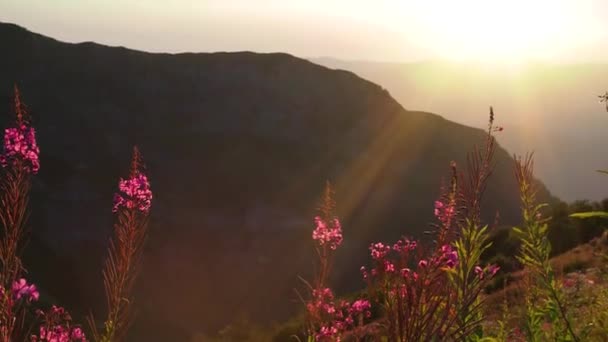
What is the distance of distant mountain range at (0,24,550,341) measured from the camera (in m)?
56.5

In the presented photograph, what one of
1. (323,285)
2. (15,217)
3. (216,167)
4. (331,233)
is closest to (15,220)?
(15,217)

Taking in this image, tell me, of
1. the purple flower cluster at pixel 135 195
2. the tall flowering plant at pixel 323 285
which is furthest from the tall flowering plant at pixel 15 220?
the tall flowering plant at pixel 323 285

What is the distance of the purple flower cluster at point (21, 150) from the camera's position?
3.35m

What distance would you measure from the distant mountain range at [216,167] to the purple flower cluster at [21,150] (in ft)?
139

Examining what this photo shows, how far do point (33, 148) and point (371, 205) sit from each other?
7182 centimetres

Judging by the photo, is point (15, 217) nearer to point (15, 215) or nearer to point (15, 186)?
point (15, 215)

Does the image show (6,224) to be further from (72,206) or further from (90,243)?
(72,206)

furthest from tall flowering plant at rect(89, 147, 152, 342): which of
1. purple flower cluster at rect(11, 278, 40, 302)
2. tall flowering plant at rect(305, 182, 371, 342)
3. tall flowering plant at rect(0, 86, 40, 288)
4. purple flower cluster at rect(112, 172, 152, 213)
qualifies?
tall flowering plant at rect(305, 182, 371, 342)

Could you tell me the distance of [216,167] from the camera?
264 feet

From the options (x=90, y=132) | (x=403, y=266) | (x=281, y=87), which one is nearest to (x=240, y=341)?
(x=403, y=266)

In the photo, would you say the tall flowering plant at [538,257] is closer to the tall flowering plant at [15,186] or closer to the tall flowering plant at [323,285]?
the tall flowering plant at [323,285]

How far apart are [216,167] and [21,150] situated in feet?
255

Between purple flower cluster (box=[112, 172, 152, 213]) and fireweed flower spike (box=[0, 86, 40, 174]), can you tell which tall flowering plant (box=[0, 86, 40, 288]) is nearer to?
fireweed flower spike (box=[0, 86, 40, 174])

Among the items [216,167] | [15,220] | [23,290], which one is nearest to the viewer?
[15,220]
